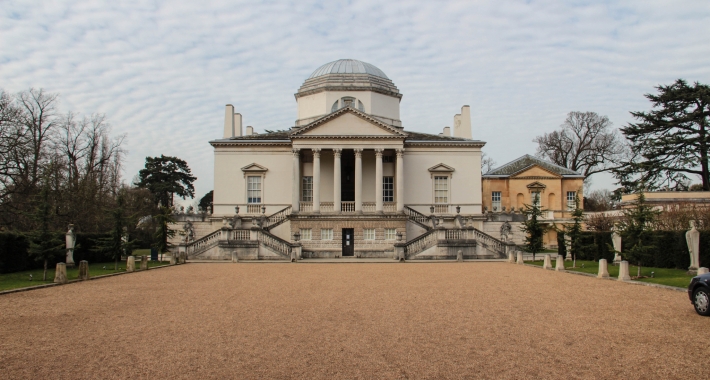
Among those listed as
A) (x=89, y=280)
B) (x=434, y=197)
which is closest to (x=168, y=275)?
(x=89, y=280)

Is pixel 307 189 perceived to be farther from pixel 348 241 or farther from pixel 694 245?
pixel 694 245

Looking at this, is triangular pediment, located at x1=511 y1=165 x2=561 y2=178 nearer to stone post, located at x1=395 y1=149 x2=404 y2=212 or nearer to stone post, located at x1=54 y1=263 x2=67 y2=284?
stone post, located at x1=395 y1=149 x2=404 y2=212

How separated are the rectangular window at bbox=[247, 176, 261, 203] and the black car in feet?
114

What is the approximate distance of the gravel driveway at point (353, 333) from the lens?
7.84 meters

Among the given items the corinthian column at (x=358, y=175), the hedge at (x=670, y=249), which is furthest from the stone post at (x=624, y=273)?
the corinthian column at (x=358, y=175)

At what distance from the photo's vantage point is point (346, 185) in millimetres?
Answer: 44812

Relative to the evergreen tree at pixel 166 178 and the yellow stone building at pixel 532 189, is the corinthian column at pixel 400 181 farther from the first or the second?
the evergreen tree at pixel 166 178

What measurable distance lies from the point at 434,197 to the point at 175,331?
34915 mm

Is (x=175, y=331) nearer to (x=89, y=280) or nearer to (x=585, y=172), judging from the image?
(x=89, y=280)

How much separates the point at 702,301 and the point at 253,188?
35607 mm

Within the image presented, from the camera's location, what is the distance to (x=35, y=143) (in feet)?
126

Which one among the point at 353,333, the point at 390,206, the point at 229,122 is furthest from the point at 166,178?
the point at 353,333

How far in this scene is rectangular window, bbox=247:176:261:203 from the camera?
43.7m

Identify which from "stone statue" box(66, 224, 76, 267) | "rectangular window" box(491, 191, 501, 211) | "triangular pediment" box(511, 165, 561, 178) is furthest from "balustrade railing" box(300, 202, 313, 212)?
"triangular pediment" box(511, 165, 561, 178)
